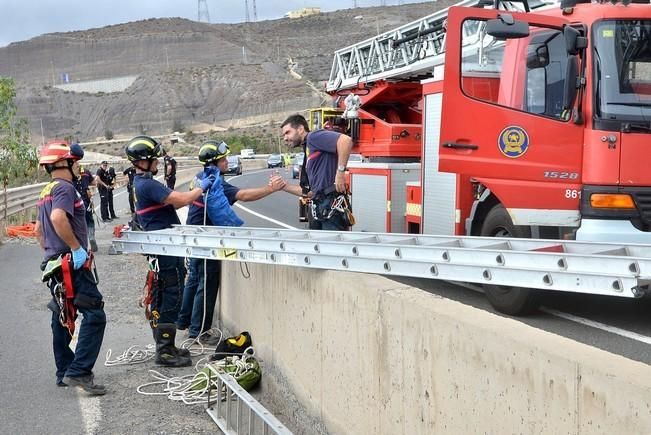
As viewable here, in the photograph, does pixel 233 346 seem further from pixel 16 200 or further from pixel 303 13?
pixel 303 13

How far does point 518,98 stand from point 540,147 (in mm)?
544

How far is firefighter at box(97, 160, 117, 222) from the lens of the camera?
65.2 ft

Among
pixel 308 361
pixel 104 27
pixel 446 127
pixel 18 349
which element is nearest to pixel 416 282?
pixel 446 127

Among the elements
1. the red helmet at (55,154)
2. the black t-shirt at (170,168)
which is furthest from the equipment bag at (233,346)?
the black t-shirt at (170,168)

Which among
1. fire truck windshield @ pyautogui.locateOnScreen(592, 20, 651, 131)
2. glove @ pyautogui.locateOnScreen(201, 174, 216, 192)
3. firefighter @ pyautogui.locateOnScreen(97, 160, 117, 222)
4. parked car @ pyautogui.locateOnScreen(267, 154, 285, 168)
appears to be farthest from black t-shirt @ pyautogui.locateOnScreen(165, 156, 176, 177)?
parked car @ pyautogui.locateOnScreen(267, 154, 285, 168)

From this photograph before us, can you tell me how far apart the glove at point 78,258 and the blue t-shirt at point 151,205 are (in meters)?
0.90

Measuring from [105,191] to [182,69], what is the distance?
357ft

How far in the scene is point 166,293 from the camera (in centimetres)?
674

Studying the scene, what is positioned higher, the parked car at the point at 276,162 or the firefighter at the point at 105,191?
the firefighter at the point at 105,191

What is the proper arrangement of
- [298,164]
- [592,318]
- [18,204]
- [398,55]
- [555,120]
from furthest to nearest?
[18,204] < [298,164] < [398,55] < [592,318] < [555,120]

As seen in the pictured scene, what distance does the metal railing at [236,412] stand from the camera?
4.79 metres

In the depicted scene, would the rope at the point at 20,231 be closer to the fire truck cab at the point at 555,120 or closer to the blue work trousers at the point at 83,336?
the blue work trousers at the point at 83,336

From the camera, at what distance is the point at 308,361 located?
5137mm

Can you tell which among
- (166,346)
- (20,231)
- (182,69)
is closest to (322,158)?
(166,346)
